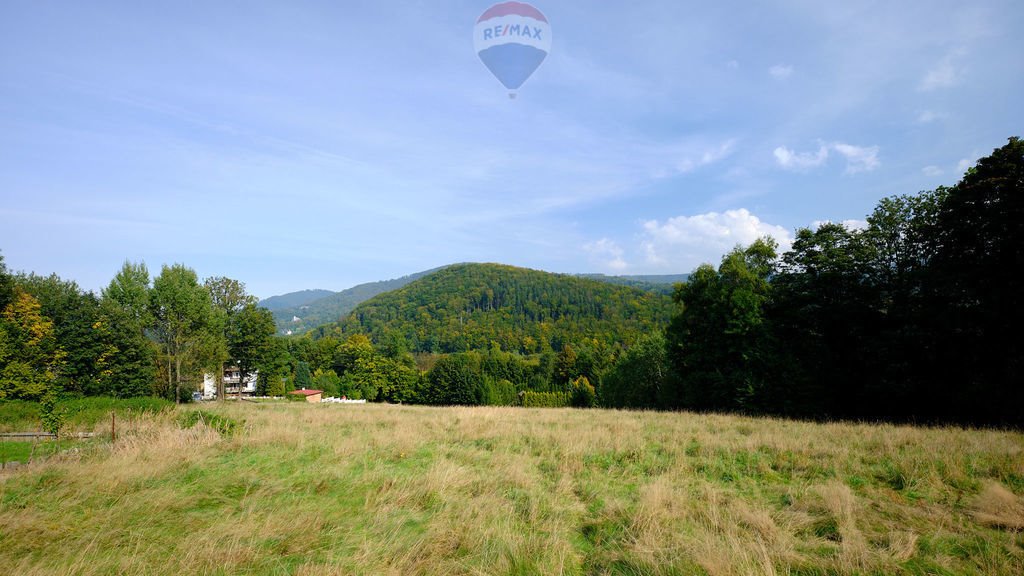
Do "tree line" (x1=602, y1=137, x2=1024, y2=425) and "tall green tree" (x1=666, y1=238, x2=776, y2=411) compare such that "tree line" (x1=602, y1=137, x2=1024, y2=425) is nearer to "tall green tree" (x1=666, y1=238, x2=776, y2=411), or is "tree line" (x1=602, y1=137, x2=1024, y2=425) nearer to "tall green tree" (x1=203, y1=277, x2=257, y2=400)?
"tall green tree" (x1=666, y1=238, x2=776, y2=411)

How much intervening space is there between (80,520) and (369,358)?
210 ft

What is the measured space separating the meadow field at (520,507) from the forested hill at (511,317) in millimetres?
100122

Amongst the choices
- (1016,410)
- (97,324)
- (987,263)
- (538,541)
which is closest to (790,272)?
(987,263)

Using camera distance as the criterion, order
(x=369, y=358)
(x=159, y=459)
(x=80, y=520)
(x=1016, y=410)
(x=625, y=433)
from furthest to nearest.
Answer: (x=369, y=358)
(x=1016, y=410)
(x=625, y=433)
(x=159, y=459)
(x=80, y=520)

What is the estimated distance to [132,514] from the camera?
617 centimetres

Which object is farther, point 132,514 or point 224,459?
point 224,459

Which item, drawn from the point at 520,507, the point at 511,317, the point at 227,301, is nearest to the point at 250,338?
the point at 227,301

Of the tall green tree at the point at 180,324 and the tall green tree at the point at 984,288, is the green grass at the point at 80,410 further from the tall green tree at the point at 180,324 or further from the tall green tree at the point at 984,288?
the tall green tree at the point at 984,288

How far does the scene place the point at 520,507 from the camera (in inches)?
265

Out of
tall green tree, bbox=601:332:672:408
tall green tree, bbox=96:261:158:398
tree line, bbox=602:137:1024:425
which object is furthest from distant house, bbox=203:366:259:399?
tree line, bbox=602:137:1024:425

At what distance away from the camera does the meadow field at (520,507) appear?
4.73 metres

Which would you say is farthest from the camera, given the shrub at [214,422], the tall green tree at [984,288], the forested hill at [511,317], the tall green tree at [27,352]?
the forested hill at [511,317]

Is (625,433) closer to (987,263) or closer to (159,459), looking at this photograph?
(159,459)

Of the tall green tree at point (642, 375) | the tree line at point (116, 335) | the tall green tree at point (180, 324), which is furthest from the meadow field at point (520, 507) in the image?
the tall green tree at point (642, 375)
